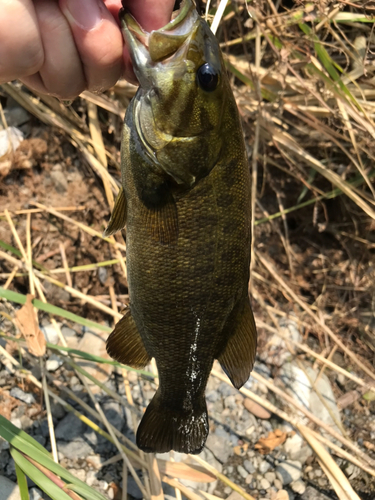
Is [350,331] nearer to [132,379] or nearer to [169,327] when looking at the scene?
[132,379]

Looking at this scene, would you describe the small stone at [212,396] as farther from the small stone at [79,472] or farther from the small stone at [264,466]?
the small stone at [79,472]

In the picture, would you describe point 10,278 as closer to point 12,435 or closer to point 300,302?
point 12,435

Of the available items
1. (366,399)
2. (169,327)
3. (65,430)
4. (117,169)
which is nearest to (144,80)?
(169,327)

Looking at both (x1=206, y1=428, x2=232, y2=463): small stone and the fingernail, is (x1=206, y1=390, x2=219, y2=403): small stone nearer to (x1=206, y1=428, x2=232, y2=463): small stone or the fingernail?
(x1=206, y1=428, x2=232, y2=463): small stone

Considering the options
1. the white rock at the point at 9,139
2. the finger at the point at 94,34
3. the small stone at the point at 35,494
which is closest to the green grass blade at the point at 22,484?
the small stone at the point at 35,494

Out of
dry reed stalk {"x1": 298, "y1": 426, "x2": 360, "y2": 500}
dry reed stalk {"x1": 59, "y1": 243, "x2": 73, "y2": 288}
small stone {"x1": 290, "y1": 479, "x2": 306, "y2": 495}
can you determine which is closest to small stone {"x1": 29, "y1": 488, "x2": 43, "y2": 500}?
dry reed stalk {"x1": 59, "y1": 243, "x2": 73, "y2": 288}

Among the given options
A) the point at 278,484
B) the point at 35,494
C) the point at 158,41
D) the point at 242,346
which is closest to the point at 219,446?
the point at 278,484
